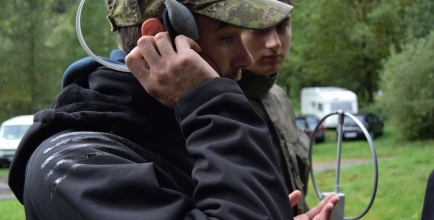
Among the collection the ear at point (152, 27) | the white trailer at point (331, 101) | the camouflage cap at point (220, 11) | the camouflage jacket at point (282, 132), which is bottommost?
the white trailer at point (331, 101)

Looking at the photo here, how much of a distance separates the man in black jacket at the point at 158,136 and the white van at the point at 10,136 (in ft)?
55.1

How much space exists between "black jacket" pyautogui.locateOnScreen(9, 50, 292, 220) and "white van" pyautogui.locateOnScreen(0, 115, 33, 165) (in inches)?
662

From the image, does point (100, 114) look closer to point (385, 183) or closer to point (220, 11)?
point (220, 11)

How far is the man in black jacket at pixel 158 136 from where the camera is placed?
1424 millimetres

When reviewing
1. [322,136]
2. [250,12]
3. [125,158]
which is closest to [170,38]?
[250,12]

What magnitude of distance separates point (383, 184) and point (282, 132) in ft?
25.7

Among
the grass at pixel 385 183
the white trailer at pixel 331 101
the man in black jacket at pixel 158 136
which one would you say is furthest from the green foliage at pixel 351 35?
the man in black jacket at pixel 158 136

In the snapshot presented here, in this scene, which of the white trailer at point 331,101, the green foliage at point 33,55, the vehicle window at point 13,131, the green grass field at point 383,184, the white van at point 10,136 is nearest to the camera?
the green grass field at point 383,184

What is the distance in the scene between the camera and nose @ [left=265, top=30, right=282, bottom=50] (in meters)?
3.38

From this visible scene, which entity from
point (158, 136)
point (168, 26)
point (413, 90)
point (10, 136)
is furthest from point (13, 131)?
point (168, 26)

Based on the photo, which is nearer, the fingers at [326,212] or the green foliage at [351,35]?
the fingers at [326,212]

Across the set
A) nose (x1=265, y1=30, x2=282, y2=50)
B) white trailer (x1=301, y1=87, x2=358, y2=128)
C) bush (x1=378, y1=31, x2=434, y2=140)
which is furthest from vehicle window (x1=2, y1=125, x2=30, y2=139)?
nose (x1=265, y1=30, x2=282, y2=50)

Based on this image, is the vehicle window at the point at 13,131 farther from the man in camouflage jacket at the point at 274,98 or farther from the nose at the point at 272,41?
the nose at the point at 272,41

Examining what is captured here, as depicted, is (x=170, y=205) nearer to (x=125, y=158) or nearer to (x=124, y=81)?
(x=125, y=158)
